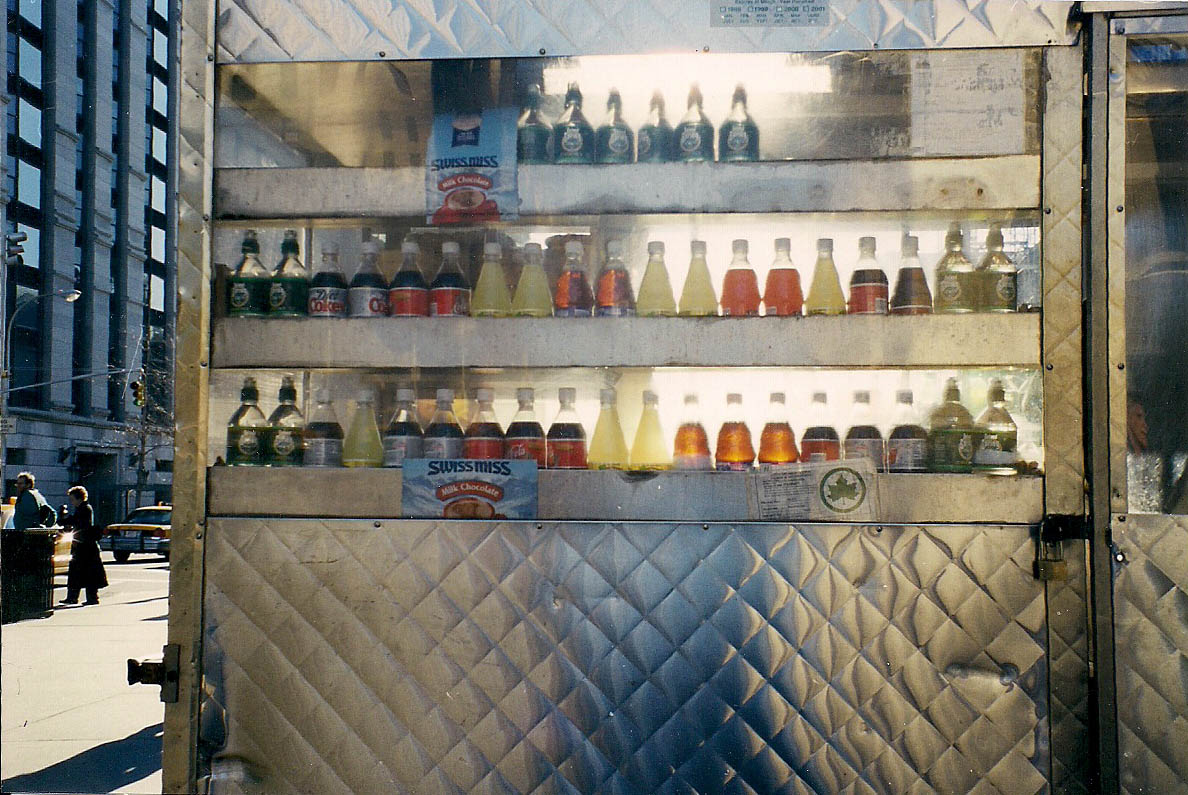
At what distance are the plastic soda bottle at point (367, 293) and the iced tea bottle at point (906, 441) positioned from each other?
1384 mm

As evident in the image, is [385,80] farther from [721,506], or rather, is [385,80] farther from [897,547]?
[897,547]

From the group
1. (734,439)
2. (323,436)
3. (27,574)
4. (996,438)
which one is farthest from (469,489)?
(27,574)

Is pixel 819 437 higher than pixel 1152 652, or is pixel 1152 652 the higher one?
pixel 819 437

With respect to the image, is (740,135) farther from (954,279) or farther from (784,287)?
(954,279)

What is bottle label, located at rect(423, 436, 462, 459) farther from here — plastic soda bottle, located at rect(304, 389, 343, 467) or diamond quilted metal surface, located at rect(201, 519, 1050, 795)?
plastic soda bottle, located at rect(304, 389, 343, 467)

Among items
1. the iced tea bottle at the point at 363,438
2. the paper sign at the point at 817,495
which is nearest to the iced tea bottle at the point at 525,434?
the iced tea bottle at the point at 363,438

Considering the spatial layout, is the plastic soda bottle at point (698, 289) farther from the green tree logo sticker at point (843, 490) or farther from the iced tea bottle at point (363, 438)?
the iced tea bottle at point (363, 438)

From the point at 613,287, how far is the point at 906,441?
0.88 metres

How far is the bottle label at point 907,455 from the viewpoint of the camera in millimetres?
2227

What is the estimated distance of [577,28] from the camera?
6.93 ft

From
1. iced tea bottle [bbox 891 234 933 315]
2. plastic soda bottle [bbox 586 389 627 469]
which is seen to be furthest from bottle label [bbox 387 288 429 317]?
iced tea bottle [bbox 891 234 933 315]

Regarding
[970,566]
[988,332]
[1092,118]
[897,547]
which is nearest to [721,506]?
[897,547]

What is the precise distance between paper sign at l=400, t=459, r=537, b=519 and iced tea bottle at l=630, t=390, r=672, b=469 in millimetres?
413

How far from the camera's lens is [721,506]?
6.66ft
